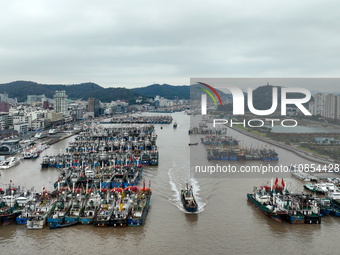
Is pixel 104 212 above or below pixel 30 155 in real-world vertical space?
below

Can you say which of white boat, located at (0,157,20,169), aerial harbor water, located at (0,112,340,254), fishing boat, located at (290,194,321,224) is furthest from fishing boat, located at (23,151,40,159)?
fishing boat, located at (290,194,321,224)

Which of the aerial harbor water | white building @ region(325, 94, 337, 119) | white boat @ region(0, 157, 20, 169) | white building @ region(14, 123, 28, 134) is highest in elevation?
white building @ region(325, 94, 337, 119)

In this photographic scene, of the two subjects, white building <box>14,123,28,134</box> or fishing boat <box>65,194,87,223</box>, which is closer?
fishing boat <box>65,194,87,223</box>

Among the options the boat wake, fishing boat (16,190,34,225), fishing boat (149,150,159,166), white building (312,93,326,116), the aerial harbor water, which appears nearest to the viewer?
the aerial harbor water

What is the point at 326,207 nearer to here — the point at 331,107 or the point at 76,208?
the point at 76,208

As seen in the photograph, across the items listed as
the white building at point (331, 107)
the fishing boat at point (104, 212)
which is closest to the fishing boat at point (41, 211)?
the fishing boat at point (104, 212)

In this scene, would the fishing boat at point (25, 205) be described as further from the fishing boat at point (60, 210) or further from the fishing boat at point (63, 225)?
the fishing boat at point (63, 225)

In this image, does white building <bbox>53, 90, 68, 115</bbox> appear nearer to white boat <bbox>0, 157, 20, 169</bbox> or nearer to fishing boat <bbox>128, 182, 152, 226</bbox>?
white boat <bbox>0, 157, 20, 169</bbox>

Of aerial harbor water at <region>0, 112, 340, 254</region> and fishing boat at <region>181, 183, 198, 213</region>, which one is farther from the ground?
fishing boat at <region>181, 183, 198, 213</region>

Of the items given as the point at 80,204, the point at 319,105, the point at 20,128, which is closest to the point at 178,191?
the point at 80,204

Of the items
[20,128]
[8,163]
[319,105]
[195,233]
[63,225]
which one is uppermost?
[319,105]
